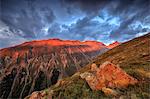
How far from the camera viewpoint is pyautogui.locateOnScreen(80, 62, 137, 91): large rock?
24.5 m

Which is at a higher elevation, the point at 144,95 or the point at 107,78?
the point at 107,78

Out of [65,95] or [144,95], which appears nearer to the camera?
[144,95]

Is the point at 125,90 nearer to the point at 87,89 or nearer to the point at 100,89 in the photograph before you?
the point at 100,89

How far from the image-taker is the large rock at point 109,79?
24541mm

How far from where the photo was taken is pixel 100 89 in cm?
2456

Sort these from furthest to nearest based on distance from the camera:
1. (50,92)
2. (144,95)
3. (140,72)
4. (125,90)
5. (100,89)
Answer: (50,92), (140,72), (100,89), (125,90), (144,95)

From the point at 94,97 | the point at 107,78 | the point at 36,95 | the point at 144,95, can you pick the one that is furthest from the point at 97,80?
the point at 36,95

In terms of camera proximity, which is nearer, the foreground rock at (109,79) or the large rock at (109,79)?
the foreground rock at (109,79)

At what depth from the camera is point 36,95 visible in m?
32.3

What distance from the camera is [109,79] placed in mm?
25359

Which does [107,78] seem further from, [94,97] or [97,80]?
[94,97]

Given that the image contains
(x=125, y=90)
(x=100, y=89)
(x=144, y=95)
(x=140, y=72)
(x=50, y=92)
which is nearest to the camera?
(x=144, y=95)

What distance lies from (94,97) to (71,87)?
20.4 ft

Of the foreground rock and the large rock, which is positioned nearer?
the foreground rock
